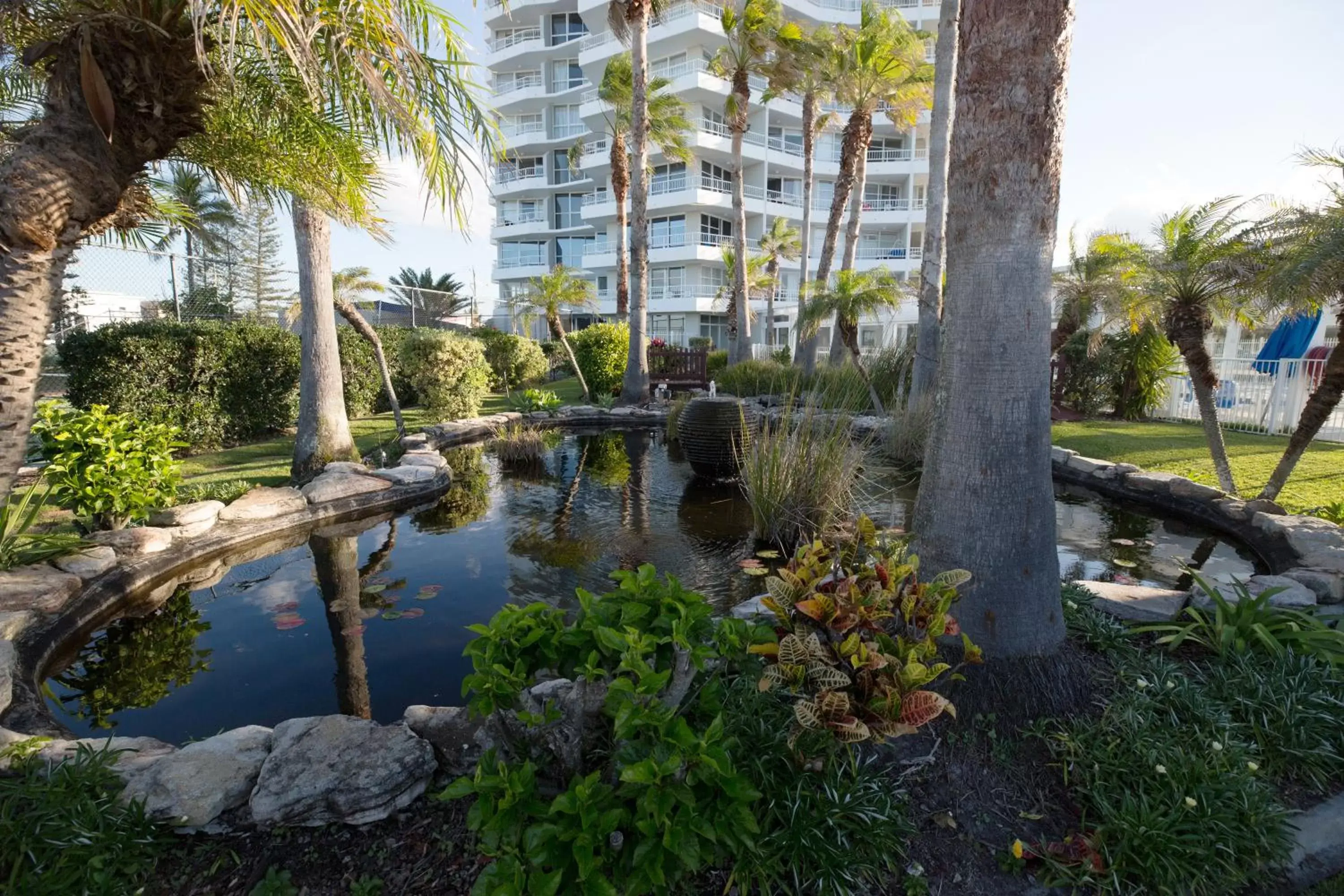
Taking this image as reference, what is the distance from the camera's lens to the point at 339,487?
5777 mm

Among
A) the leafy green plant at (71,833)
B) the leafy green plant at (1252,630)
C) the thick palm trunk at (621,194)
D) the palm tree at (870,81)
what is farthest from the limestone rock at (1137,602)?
the thick palm trunk at (621,194)

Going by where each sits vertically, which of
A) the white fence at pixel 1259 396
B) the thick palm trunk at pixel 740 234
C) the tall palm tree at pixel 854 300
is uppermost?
→ the thick palm trunk at pixel 740 234

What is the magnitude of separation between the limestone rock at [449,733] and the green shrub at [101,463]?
3.28 metres

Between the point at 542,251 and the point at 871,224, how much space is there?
20.3m

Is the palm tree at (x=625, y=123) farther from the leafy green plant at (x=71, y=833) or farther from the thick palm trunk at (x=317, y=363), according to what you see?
the leafy green plant at (x=71, y=833)

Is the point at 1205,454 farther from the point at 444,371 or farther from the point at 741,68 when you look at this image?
the point at 741,68

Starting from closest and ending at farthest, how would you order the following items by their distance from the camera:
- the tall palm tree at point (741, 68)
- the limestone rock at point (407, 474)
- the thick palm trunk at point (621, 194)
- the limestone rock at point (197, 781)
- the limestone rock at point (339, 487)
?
the limestone rock at point (197, 781) < the limestone rock at point (339, 487) < the limestone rock at point (407, 474) < the tall palm tree at point (741, 68) < the thick palm trunk at point (621, 194)

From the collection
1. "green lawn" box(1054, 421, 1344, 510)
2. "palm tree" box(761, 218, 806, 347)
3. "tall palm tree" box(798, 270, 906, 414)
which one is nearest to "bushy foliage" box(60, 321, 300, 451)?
"tall palm tree" box(798, 270, 906, 414)

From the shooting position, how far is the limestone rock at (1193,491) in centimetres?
545

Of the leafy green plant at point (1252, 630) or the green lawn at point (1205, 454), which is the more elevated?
the green lawn at point (1205, 454)

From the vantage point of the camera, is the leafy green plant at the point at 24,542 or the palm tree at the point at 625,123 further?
the palm tree at the point at 625,123

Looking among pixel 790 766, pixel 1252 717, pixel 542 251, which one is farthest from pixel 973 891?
pixel 542 251

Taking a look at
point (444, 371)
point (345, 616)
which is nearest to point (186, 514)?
point (345, 616)

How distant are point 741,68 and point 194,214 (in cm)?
1529
